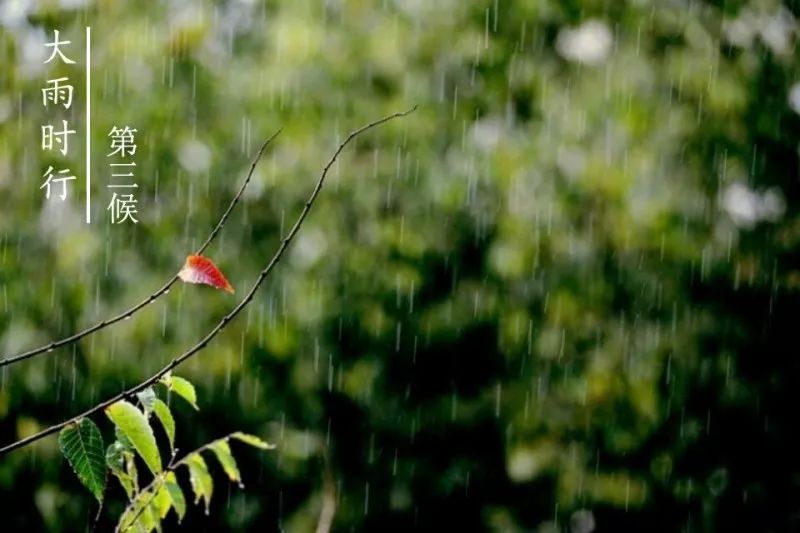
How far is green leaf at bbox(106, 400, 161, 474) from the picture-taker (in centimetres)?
89

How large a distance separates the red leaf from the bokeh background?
3.25m

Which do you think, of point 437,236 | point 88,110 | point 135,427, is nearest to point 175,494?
point 135,427

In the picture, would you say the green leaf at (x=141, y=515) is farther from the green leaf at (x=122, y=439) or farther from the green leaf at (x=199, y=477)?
the green leaf at (x=122, y=439)

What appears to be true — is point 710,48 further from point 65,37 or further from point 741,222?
point 65,37

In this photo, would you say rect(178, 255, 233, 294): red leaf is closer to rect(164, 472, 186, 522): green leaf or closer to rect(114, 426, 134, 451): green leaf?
rect(114, 426, 134, 451): green leaf

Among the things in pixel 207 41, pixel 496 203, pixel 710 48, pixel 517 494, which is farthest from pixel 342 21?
pixel 517 494

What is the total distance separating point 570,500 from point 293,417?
1397mm

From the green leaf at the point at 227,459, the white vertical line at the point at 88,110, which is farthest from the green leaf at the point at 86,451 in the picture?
the white vertical line at the point at 88,110

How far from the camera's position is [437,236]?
4387 millimetres

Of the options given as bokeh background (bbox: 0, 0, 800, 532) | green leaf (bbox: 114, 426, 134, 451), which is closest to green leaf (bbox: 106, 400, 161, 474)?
green leaf (bbox: 114, 426, 134, 451)

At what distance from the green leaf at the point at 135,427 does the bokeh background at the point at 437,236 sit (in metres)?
3.25

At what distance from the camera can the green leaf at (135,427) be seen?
89cm

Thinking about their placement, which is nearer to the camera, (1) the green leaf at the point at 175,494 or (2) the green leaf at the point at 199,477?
(1) the green leaf at the point at 175,494

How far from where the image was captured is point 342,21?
432 centimetres
